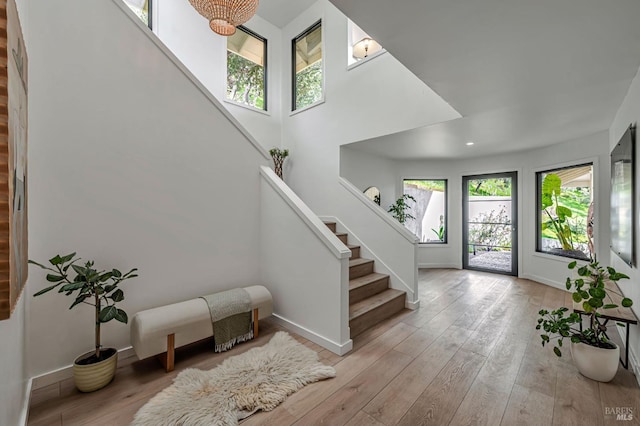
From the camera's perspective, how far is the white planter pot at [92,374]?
1.80 m

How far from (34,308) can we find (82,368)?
21.9 inches

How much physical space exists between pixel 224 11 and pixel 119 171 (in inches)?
73.5

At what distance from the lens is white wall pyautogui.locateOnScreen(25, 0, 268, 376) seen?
190 cm

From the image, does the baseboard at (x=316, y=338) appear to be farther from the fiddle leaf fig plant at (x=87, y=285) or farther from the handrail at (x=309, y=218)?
the fiddle leaf fig plant at (x=87, y=285)

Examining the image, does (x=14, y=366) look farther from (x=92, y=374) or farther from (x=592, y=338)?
(x=592, y=338)

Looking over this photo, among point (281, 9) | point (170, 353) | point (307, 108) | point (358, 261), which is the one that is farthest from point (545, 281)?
point (281, 9)

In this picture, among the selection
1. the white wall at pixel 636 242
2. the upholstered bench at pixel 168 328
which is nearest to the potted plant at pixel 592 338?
the white wall at pixel 636 242

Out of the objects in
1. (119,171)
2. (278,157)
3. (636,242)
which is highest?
(278,157)

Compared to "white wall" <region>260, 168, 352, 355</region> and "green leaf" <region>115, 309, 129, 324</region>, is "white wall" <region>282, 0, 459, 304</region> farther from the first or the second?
"green leaf" <region>115, 309, 129, 324</region>

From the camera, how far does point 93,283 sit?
1822mm

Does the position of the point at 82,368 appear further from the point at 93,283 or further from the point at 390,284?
the point at 390,284

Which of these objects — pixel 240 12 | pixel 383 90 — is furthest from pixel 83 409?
pixel 383 90

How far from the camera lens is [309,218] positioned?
8.41ft

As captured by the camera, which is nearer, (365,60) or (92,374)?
(92,374)
